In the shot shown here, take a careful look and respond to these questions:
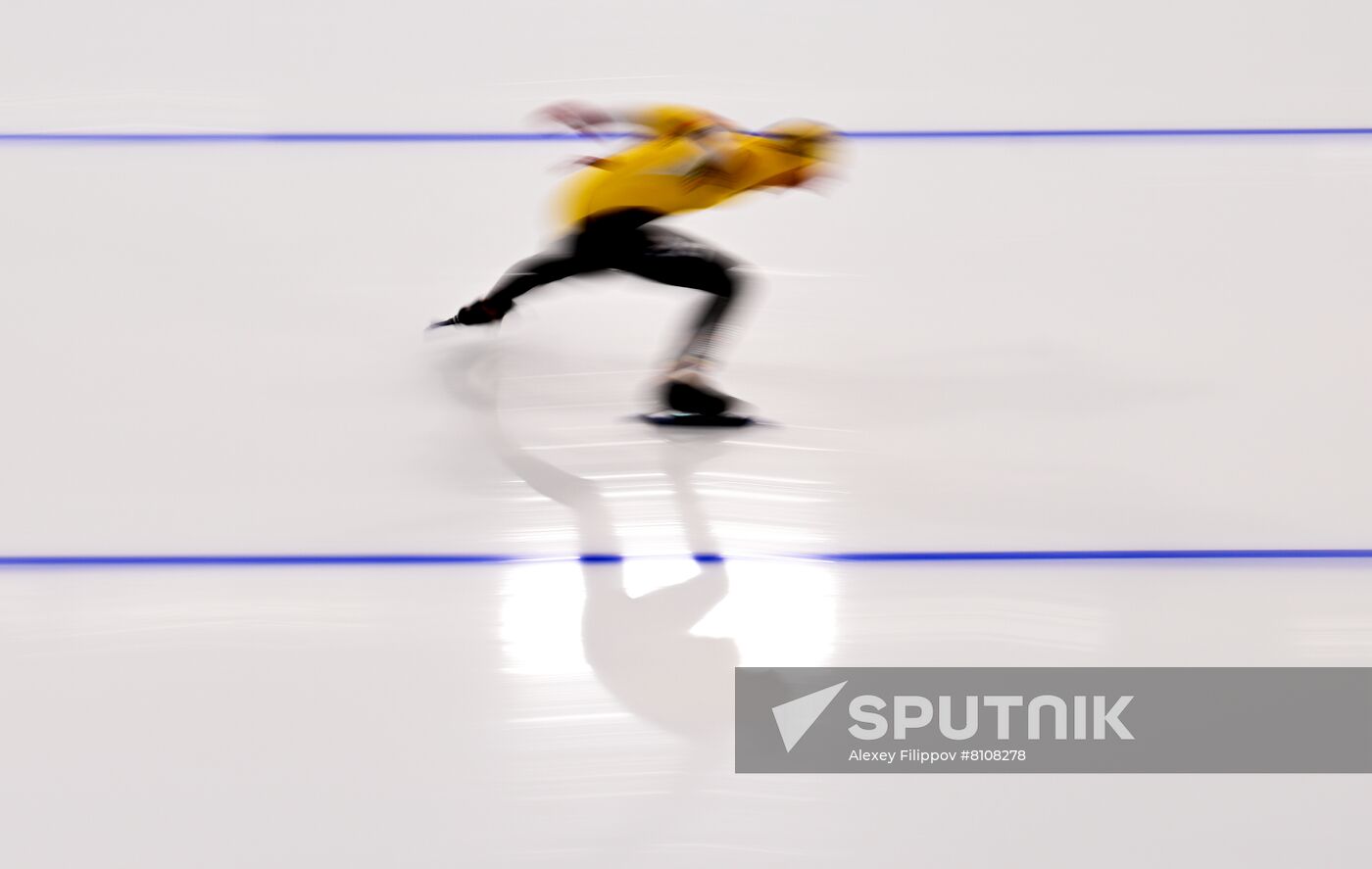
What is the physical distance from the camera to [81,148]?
2057 mm

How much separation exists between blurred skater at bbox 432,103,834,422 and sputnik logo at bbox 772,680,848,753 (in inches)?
17.0

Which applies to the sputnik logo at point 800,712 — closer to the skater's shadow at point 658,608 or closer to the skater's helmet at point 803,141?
the skater's shadow at point 658,608

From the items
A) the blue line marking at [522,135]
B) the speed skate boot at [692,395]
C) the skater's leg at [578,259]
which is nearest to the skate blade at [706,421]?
the speed skate boot at [692,395]

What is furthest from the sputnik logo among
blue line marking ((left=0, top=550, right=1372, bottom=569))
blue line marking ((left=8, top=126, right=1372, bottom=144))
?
blue line marking ((left=8, top=126, right=1372, bottom=144))

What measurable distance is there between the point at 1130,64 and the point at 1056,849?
6.04ft

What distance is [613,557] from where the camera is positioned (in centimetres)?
128

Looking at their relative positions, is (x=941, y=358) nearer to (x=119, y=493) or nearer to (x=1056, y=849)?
(x=1056, y=849)

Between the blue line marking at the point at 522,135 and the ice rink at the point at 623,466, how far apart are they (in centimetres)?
2

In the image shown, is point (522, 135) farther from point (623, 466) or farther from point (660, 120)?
point (623, 466)

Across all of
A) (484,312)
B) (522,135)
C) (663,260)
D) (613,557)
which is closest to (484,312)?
(484,312)

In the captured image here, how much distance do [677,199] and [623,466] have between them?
1.03ft

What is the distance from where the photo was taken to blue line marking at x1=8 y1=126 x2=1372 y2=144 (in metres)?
2.11

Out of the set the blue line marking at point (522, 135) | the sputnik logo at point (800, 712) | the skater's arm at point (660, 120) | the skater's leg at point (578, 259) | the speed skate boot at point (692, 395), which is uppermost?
the skater's arm at point (660, 120)

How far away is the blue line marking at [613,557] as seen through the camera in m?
1.26
